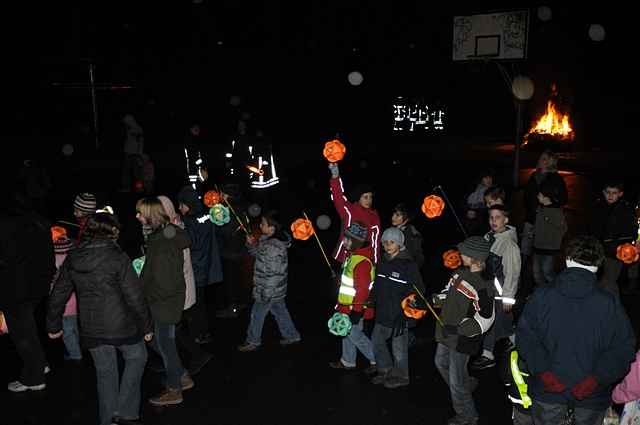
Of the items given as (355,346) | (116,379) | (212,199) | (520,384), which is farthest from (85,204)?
(520,384)

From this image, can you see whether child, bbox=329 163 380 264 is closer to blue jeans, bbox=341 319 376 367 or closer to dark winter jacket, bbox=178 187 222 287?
blue jeans, bbox=341 319 376 367

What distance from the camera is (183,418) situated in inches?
218

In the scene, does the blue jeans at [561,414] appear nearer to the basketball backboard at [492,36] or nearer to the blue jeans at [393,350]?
the blue jeans at [393,350]

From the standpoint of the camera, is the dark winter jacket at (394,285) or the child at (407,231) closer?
the dark winter jacket at (394,285)

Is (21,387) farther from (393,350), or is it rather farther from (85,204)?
(393,350)

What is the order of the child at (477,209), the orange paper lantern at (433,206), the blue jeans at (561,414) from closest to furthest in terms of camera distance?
1. the blue jeans at (561,414)
2. the orange paper lantern at (433,206)
3. the child at (477,209)

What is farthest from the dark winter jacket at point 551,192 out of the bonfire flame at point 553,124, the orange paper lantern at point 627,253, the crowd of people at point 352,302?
the bonfire flame at point 553,124

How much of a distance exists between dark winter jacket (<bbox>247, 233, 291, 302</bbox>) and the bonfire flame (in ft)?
94.3

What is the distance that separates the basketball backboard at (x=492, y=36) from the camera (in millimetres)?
18984

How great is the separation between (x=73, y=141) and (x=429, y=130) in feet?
79.4

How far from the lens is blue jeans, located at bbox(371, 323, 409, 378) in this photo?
590 centimetres

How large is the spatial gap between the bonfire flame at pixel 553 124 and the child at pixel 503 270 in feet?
92.7

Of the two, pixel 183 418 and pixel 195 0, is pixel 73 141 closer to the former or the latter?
pixel 195 0

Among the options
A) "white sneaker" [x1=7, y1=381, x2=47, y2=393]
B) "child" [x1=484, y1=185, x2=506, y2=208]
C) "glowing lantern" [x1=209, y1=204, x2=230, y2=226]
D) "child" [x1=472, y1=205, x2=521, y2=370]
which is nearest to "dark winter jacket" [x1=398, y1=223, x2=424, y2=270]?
"child" [x1=472, y1=205, x2=521, y2=370]
